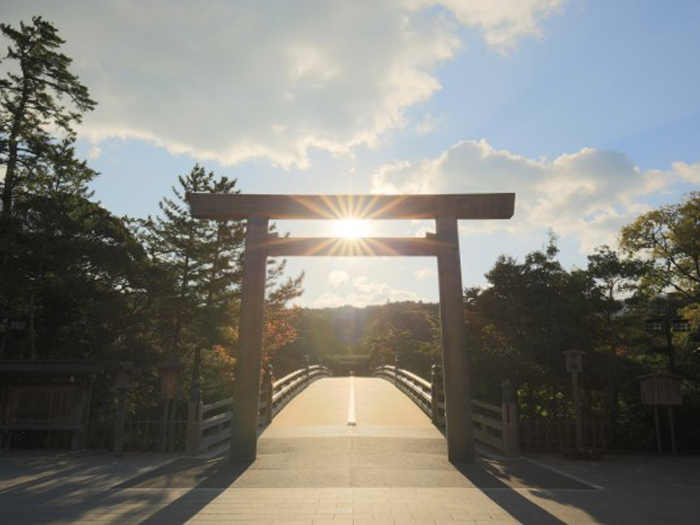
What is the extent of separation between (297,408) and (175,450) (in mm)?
6408

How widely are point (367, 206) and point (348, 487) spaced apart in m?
5.51

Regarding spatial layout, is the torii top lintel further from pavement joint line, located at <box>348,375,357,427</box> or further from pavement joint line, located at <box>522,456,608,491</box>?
pavement joint line, located at <box>348,375,357,427</box>

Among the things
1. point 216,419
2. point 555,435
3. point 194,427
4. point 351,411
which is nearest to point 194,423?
point 194,427

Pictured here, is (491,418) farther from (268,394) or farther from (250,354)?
(268,394)

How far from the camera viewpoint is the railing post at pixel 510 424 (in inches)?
394

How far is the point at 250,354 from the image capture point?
927 cm

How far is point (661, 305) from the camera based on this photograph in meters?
21.6

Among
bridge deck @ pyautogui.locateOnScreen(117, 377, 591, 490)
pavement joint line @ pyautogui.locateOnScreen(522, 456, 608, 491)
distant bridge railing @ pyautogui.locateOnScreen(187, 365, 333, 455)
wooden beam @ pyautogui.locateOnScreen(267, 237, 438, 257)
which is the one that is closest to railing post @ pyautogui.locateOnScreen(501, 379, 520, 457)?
pavement joint line @ pyautogui.locateOnScreen(522, 456, 608, 491)

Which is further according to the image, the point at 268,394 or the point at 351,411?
the point at 351,411

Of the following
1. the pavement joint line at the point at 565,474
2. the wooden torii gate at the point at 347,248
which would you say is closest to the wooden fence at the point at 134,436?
the wooden torii gate at the point at 347,248

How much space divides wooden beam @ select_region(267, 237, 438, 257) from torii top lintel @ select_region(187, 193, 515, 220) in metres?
0.55

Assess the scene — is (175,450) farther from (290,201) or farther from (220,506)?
(290,201)

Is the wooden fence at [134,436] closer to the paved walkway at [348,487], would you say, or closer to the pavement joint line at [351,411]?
the paved walkway at [348,487]

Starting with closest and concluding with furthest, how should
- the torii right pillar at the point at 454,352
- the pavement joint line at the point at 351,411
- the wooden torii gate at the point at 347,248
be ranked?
the torii right pillar at the point at 454,352
the wooden torii gate at the point at 347,248
the pavement joint line at the point at 351,411
